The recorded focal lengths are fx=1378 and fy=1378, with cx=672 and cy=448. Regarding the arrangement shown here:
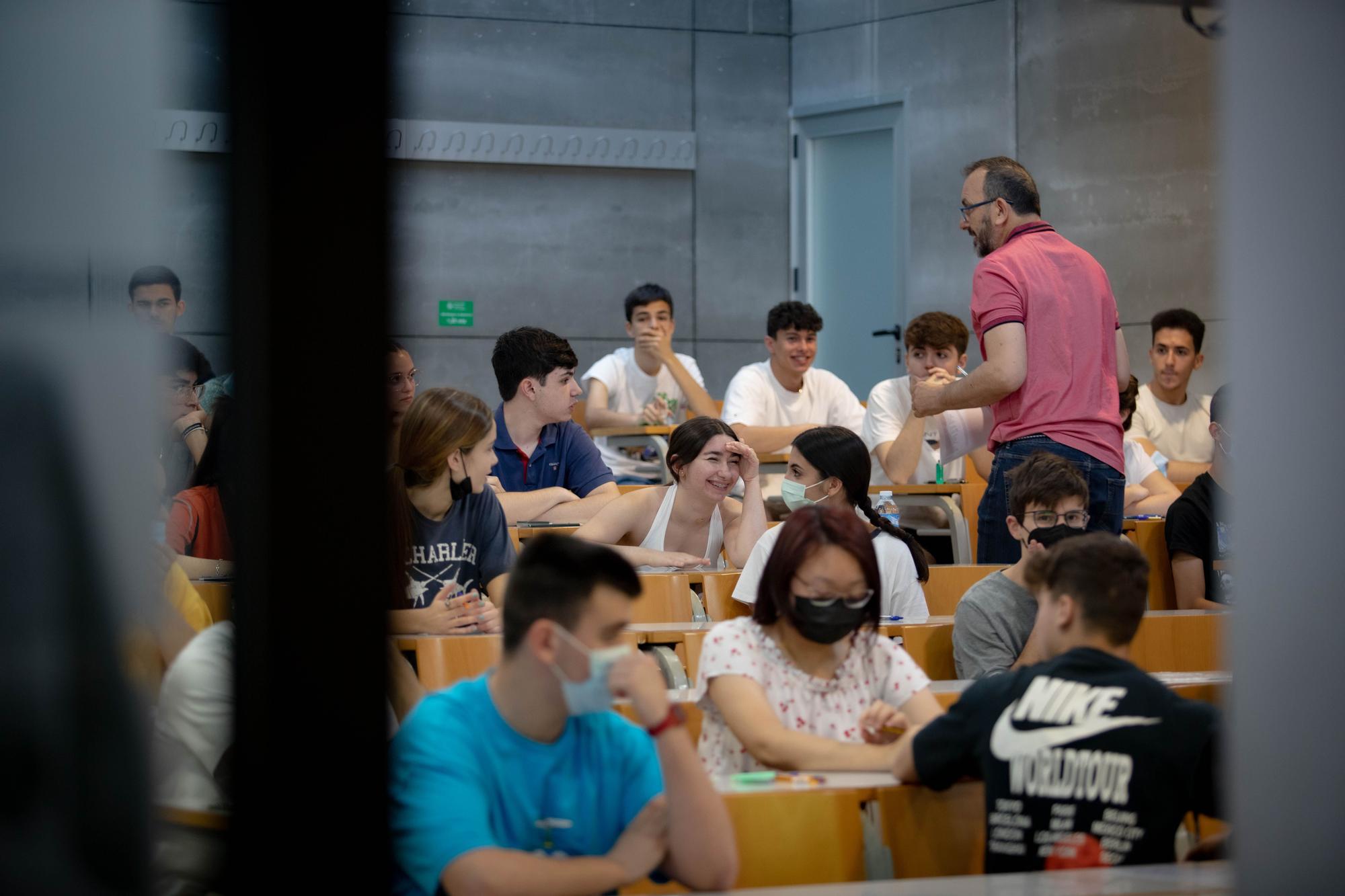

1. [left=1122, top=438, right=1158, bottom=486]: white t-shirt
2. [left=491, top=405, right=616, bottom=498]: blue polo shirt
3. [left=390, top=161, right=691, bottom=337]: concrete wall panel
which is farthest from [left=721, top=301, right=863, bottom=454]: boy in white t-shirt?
[left=390, top=161, right=691, bottom=337]: concrete wall panel

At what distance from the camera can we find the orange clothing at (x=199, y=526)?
1.42 m

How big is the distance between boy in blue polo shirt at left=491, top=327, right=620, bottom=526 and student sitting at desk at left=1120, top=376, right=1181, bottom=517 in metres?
2.28

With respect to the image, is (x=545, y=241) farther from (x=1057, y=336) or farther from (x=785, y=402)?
(x=1057, y=336)

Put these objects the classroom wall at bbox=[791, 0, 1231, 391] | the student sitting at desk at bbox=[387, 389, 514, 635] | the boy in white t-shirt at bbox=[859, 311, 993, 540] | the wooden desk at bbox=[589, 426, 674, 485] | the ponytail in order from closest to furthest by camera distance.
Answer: the student sitting at desk at bbox=[387, 389, 514, 635] < the ponytail < the boy in white t-shirt at bbox=[859, 311, 993, 540] < the wooden desk at bbox=[589, 426, 674, 485] < the classroom wall at bbox=[791, 0, 1231, 391]

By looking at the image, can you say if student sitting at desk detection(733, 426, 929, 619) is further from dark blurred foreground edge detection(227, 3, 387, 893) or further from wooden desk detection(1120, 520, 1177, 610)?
dark blurred foreground edge detection(227, 3, 387, 893)

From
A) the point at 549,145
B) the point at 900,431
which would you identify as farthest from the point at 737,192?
the point at 900,431

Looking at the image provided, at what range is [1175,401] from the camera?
22.6 ft

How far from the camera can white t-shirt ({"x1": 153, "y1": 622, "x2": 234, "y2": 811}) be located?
4.50 ft

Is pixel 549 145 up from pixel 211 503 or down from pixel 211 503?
up

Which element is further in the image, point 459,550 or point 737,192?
point 737,192

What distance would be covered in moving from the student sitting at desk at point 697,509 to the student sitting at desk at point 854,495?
0.43m

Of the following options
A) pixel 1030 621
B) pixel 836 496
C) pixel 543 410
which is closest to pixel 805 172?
pixel 543 410

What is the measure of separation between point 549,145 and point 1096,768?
24.4 feet

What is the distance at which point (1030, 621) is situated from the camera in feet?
10.5
